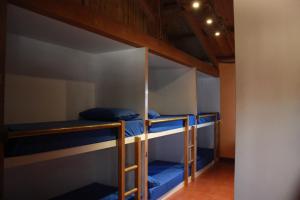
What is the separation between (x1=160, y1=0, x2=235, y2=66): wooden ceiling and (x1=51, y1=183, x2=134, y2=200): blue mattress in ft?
9.97

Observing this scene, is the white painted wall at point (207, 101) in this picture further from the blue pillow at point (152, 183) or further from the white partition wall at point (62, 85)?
the white partition wall at point (62, 85)

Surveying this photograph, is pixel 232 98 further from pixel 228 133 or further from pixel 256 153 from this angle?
pixel 256 153

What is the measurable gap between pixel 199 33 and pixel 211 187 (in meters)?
3.10

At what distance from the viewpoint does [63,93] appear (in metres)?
2.99

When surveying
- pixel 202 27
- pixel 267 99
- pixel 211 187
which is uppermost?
pixel 202 27

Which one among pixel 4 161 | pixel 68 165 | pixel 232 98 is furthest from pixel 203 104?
pixel 4 161

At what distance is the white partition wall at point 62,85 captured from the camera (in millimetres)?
2406

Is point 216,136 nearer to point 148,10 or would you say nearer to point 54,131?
point 148,10

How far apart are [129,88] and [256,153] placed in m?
1.90

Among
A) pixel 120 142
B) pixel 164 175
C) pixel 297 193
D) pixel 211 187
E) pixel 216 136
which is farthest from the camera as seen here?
pixel 216 136

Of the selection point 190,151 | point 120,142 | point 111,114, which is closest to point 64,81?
point 111,114

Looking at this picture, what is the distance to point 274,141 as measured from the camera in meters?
1.50

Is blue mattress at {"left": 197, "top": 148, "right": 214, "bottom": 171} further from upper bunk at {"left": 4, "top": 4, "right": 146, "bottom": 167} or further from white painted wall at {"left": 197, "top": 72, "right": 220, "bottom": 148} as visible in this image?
upper bunk at {"left": 4, "top": 4, "right": 146, "bottom": 167}

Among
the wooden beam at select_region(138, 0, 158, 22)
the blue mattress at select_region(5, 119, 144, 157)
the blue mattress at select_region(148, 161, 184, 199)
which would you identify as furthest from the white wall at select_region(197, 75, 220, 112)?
the blue mattress at select_region(5, 119, 144, 157)
